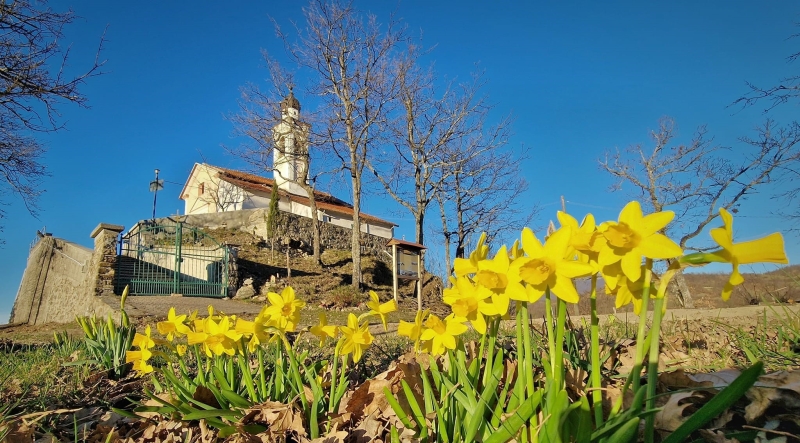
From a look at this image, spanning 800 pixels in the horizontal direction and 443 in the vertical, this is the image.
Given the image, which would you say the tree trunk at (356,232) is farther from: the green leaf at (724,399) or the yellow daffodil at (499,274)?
the green leaf at (724,399)

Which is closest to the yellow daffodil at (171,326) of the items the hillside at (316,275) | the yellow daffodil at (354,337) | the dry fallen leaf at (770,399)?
the yellow daffodil at (354,337)

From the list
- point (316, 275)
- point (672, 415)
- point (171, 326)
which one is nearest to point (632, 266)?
point (672, 415)

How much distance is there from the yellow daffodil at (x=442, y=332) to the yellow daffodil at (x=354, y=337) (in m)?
0.29

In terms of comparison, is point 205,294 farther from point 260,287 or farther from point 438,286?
point 438,286

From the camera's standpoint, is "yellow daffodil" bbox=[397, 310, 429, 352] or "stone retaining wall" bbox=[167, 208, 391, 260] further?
"stone retaining wall" bbox=[167, 208, 391, 260]

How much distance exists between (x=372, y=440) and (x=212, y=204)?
1189 inches

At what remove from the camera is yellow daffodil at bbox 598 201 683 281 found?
73cm

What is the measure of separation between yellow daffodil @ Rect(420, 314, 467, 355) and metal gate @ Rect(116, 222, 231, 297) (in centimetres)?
1228

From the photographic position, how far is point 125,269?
43.3ft

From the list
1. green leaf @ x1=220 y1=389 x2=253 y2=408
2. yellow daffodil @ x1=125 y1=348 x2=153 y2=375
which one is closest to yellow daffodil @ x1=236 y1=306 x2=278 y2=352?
green leaf @ x1=220 y1=389 x2=253 y2=408

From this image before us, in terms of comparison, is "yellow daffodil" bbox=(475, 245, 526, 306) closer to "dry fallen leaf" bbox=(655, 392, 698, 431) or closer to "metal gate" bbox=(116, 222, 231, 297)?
"dry fallen leaf" bbox=(655, 392, 698, 431)

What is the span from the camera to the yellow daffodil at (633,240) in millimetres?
728

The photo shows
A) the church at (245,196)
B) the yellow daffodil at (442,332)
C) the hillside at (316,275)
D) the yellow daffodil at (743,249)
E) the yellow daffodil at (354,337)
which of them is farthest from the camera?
the church at (245,196)

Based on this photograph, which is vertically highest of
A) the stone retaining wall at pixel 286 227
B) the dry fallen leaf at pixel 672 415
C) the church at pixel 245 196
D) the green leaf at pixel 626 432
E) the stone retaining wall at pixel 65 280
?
the church at pixel 245 196
